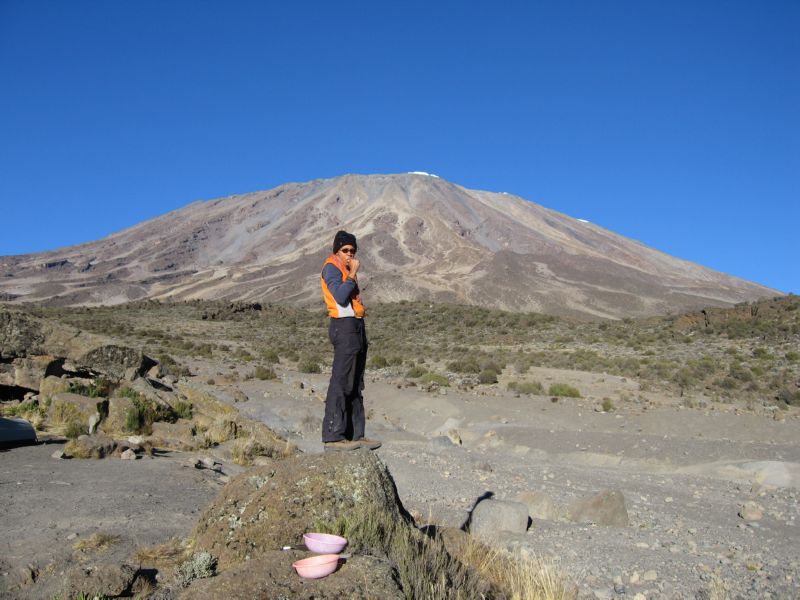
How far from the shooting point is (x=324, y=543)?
309 cm

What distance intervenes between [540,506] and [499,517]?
105 centimetres

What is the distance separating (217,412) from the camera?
10.8m

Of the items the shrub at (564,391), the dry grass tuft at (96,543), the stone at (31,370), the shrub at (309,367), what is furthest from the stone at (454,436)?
the shrub at (309,367)

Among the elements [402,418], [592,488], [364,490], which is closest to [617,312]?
[402,418]

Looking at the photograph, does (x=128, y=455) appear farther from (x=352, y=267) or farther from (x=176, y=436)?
(x=352, y=267)

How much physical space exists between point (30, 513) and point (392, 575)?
3127 mm

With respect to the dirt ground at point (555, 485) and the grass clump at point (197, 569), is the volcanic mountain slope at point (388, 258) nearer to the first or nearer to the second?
the dirt ground at point (555, 485)

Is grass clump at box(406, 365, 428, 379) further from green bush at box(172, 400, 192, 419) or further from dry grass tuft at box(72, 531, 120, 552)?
dry grass tuft at box(72, 531, 120, 552)

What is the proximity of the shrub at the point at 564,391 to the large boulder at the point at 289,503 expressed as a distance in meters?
14.8

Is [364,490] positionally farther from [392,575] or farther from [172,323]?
[172,323]

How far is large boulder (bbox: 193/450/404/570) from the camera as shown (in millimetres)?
3406

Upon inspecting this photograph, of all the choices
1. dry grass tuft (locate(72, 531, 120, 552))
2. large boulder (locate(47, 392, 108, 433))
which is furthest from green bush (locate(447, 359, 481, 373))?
dry grass tuft (locate(72, 531, 120, 552))

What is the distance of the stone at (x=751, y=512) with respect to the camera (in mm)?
6914

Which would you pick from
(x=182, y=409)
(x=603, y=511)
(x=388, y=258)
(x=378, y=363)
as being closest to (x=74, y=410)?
(x=182, y=409)
